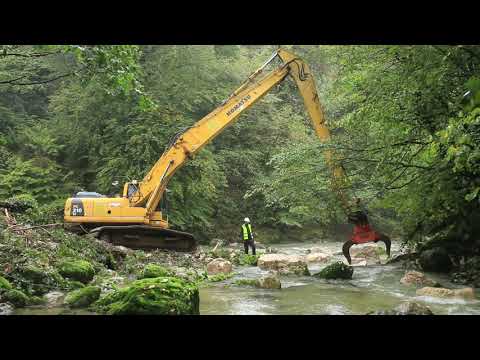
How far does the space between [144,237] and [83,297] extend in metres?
7.39

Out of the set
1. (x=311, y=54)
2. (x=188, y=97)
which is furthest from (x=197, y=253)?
(x=311, y=54)

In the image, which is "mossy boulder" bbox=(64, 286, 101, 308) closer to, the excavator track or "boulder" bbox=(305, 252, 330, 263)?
the excavator track

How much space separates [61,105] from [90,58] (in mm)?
17720

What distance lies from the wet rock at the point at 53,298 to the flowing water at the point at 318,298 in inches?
12.3

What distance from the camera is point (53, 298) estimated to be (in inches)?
249

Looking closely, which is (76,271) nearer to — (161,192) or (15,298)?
(15,298)

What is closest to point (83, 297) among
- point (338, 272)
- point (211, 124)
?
point (338, 272)

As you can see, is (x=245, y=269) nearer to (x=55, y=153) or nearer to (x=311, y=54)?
(x=55, y=153)

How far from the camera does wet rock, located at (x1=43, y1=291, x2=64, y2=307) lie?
6.21 meters

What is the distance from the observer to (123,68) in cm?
478

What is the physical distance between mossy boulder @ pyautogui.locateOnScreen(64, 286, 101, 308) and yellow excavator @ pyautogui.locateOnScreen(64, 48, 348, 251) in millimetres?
6726

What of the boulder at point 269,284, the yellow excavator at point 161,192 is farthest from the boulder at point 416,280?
the yellow excavator at point 161,192

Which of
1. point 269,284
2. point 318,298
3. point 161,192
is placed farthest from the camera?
point 161,192

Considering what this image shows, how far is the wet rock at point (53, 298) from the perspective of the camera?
244 inches
